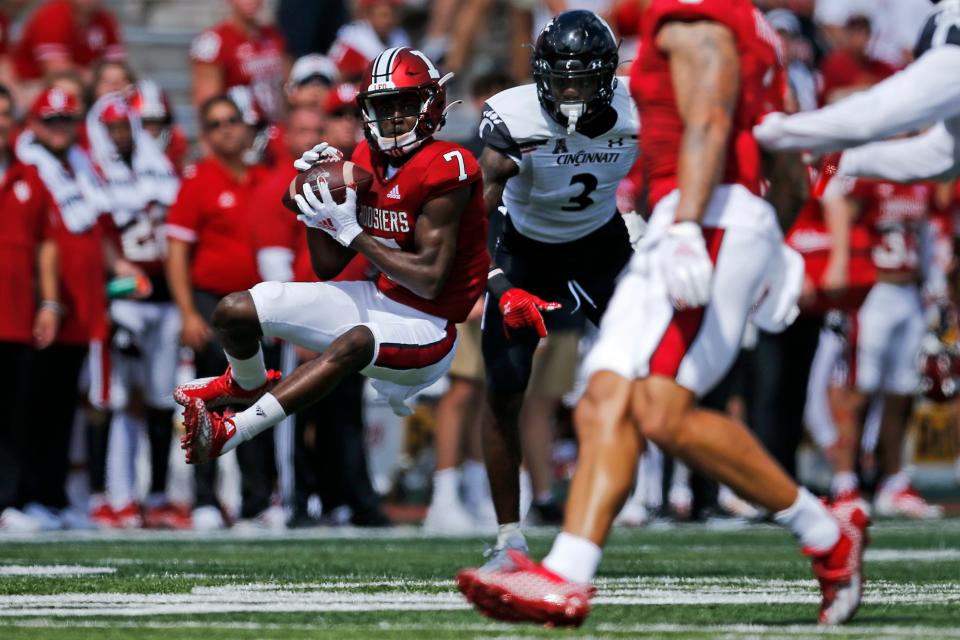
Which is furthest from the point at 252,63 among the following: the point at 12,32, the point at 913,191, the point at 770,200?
the point at 770,200

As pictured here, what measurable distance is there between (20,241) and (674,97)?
5612 mm

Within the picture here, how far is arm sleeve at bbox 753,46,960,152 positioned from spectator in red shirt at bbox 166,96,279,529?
5296 millimetres

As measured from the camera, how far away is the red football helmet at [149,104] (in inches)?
423

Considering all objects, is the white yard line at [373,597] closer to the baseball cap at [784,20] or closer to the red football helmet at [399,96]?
the red football helmet at [399,96]

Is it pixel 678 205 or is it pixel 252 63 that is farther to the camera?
pixel 252 63

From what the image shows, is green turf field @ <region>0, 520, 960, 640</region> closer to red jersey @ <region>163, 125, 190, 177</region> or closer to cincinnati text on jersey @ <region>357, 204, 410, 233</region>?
cincinnati text on jersey @ <region>357, 204, 410, 233</region>

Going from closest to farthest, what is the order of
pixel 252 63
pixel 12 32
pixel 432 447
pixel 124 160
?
pixel 124 160
pixel 252 63
pixel 432 447
pixel 12 32

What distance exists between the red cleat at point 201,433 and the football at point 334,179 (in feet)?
2.72

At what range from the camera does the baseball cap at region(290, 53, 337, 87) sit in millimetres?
10680

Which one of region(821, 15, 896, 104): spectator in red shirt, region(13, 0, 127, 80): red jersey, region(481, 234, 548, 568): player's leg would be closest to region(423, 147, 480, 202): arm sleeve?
region(481, 234, 548, 568): player's leg

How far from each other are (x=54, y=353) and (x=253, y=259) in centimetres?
118

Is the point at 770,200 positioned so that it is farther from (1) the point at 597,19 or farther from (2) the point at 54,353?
(2) the point at 54,353

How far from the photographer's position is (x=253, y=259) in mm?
10094

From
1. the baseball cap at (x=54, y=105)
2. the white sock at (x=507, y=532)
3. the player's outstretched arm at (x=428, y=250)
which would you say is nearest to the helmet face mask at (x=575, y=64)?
the player's outstretched arm at (x=428, y=250)
